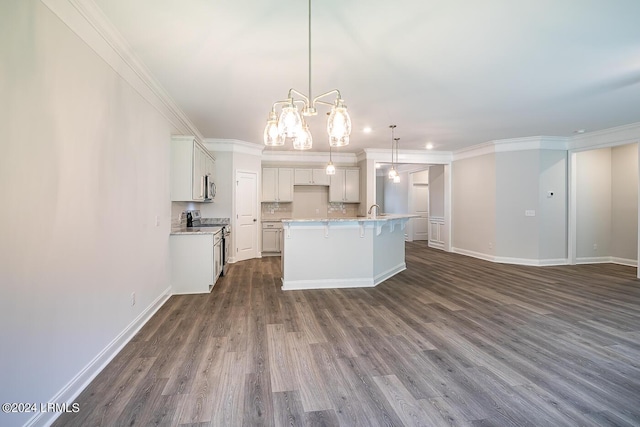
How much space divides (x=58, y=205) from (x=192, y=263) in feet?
8.46

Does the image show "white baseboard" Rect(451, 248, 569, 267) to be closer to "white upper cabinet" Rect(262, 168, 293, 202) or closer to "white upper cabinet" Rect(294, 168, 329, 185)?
"white upper cabinet" Rect(294, 168, 329, 185)

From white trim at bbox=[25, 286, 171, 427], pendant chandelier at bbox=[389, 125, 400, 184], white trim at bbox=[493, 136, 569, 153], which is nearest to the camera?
white trim at bbox=[25, 286, 171, 427]

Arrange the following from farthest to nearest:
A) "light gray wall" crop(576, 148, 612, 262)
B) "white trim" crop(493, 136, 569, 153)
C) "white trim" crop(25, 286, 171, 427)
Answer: "light gray wall" crop(576, 148, 612, 262) < "white trim" crop(493, 136, 569, 153) < "white trim" crop(25, 286, 171, 427)

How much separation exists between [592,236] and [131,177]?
8.53m

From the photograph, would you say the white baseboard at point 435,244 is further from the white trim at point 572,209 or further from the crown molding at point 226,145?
the crown molding at point 226,145

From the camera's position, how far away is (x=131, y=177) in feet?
9.48

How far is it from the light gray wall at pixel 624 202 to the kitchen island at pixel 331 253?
5565 millimetres

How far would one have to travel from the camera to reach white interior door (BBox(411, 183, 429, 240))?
1051 centimetres

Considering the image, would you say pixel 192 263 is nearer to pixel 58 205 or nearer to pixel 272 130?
pixel 58 205

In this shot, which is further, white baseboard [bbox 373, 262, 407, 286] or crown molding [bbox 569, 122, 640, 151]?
crown molding [bbox 569, 122, 640, 151]

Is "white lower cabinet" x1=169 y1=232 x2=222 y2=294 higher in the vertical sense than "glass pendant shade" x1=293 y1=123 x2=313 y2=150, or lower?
lower

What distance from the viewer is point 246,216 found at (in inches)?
268

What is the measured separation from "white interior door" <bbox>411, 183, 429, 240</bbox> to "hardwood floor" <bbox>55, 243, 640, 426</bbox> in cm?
625

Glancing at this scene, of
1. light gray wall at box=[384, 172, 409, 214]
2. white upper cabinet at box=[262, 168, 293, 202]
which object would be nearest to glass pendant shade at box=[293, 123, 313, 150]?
white upper cabinet at box=[262, 168, 293, 202]
